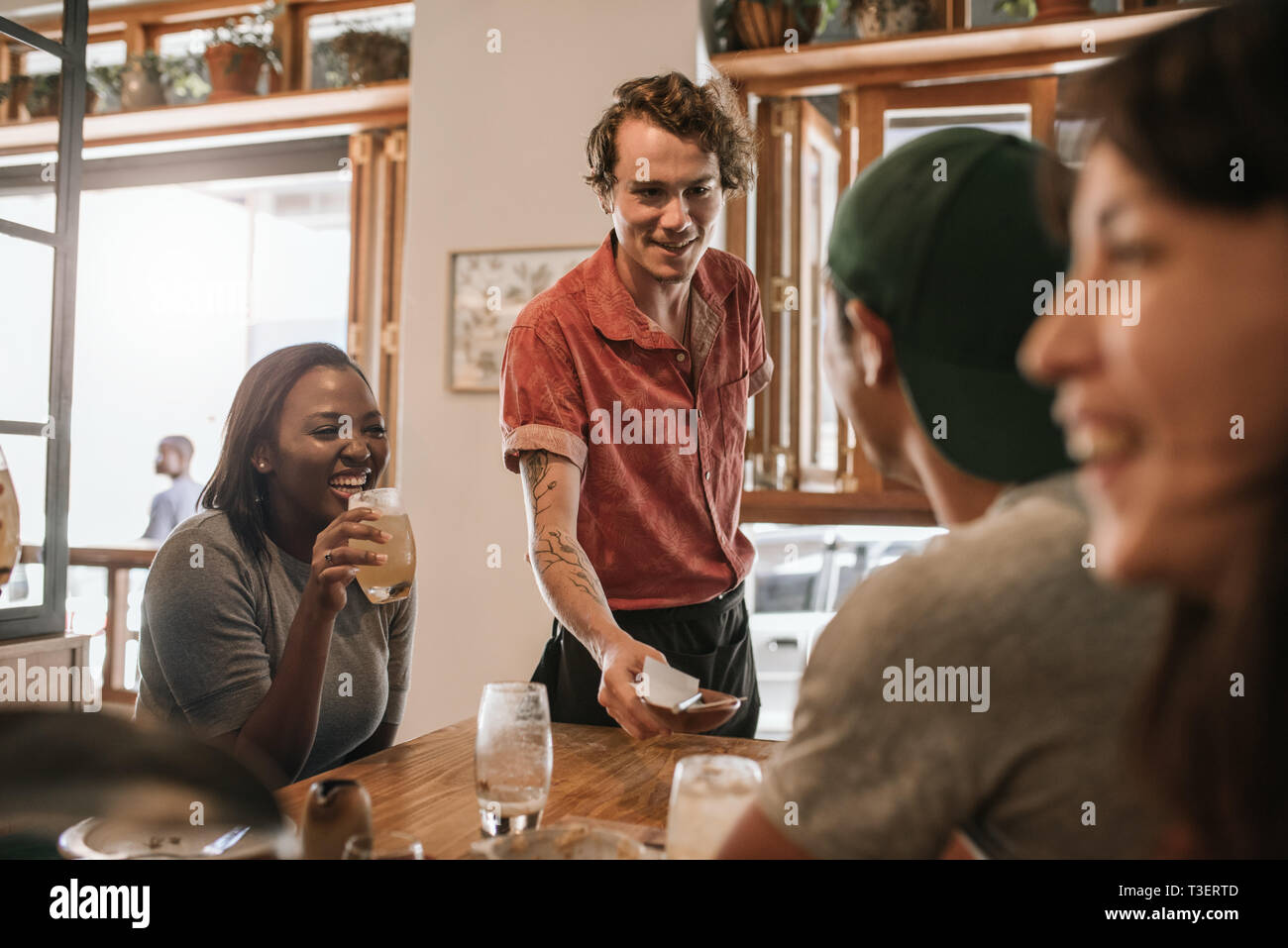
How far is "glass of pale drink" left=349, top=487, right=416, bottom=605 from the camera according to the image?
145 centimetres

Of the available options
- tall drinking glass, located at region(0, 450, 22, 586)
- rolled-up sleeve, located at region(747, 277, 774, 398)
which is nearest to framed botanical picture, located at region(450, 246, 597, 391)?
rolled-up sleeve, located at region(747, 277, 774, 398)

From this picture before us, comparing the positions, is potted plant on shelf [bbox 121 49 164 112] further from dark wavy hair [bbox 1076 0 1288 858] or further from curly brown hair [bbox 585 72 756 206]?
dark wavy hair [bbox 1076 0 1288 858]

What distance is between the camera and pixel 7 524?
1.82 m

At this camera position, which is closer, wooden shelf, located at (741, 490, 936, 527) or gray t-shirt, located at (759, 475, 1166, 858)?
gray t-shirt, located at (759, 475, 1166, 858)

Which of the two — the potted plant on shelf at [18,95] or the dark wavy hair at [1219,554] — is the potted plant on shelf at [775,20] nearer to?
the potted plant on shelf at [18,95]

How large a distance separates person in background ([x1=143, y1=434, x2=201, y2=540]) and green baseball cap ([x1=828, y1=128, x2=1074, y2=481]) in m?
4.36

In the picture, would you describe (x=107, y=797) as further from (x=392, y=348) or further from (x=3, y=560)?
(x=392, y=348)

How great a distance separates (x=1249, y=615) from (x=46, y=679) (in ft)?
8.24

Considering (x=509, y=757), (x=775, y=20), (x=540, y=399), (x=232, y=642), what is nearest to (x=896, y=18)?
(x=775, y=20)

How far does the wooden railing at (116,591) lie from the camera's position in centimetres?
423

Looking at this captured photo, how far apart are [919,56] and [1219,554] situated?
3.02 metres

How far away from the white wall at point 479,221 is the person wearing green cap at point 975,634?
271 cm

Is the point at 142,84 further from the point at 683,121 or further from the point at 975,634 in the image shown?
the point at 975,634
